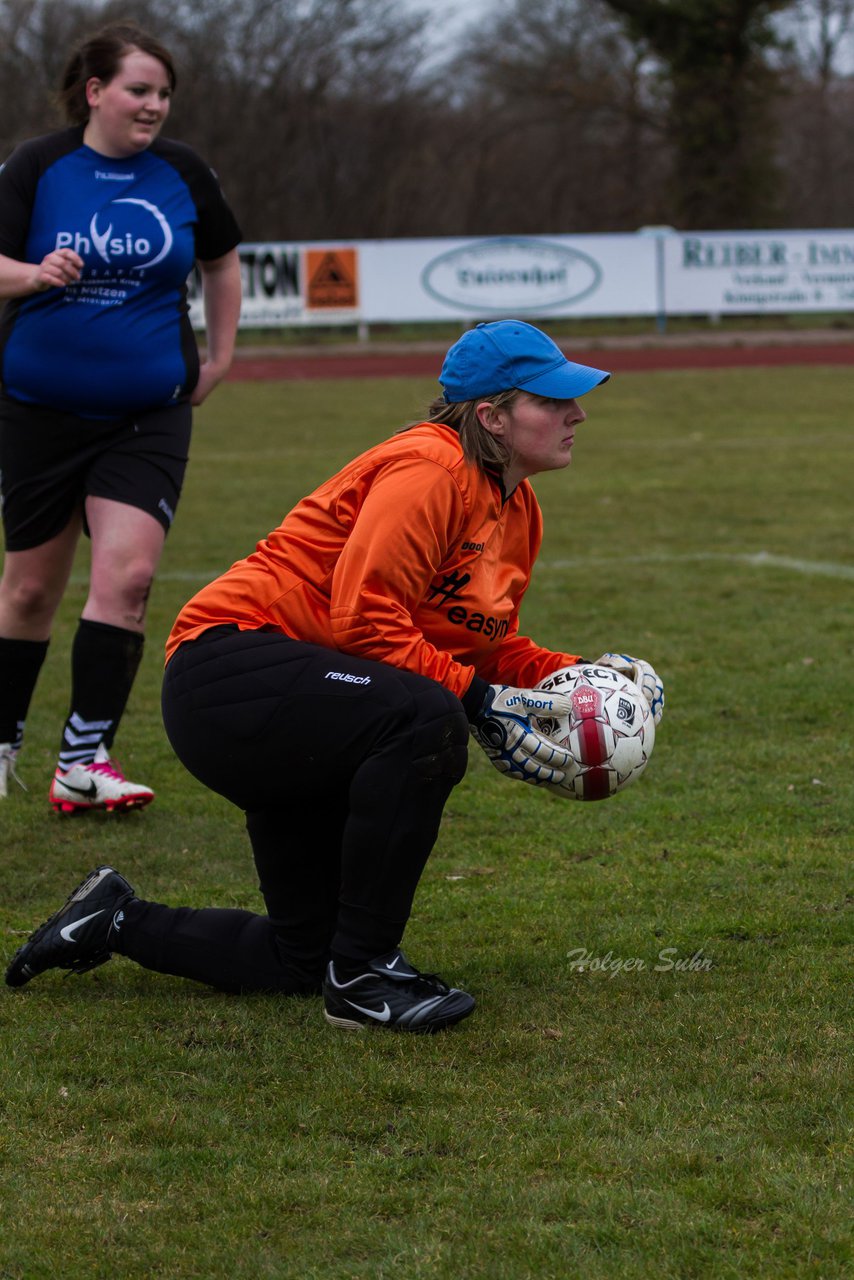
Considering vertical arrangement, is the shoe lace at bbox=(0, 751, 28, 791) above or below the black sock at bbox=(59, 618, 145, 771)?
below

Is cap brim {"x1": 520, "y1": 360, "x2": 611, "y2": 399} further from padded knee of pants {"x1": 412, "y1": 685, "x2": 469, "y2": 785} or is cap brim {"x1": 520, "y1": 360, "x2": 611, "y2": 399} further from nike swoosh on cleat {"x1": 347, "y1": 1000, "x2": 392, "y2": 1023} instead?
nike swoosh on cleat {"x1": 347, "y1": 1000, "x2": 392, "y2": 1023}

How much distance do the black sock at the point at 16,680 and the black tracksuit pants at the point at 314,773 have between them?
68.8 inches

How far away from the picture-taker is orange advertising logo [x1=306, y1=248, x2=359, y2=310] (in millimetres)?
25516

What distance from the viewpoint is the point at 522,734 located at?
129 inches

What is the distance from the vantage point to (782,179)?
3450 cm

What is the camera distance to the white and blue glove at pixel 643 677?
3479 millimetres

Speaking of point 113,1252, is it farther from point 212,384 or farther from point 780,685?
point 780,685

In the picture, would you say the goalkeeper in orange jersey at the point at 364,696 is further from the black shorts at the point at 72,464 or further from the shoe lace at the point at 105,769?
the black shorts at the point at 72,464

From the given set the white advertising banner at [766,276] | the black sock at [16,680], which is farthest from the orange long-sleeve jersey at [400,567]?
the white advertising banner at [766,276]

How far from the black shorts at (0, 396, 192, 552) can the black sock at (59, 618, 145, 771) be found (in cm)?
34

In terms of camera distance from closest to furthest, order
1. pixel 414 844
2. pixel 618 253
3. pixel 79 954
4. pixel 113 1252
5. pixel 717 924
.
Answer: pixel 113 1252 → pixel 414 844 → pixel 79 954 → pixel 717 924 → pixel 618 253

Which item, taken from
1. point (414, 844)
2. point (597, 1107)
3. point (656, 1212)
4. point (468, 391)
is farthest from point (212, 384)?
point (656, 1212)

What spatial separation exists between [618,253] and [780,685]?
825 inches

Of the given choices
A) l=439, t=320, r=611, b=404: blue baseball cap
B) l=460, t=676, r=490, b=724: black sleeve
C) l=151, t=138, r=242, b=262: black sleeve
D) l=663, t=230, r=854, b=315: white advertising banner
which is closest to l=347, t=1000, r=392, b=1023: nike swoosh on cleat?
l=460, t=676, r=490, b=724: black sleeve
